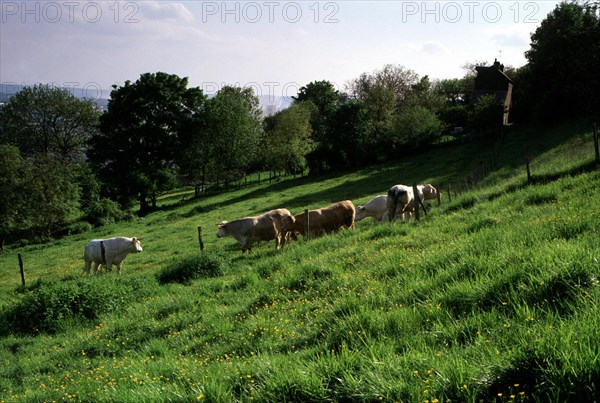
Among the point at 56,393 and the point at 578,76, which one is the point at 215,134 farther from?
the point at 56,393

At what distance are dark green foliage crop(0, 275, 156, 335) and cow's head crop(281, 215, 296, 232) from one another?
7704 millimetres

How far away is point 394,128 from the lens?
52125 millimetres

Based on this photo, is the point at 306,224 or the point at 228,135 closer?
the point at 306,224

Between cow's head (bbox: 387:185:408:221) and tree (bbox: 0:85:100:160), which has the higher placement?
tree (bbox: 0:85:100:160)

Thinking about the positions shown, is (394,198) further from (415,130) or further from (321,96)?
(321,96)

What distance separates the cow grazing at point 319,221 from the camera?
1972 cm

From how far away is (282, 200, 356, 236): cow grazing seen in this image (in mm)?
19719

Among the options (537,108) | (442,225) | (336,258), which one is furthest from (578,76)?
(336,258)

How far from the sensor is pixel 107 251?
20.3 metres

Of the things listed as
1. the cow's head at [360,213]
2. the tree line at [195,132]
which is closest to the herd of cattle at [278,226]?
the cow's head at [360,213]

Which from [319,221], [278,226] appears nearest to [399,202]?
[319,221]

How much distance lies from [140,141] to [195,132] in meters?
6.03

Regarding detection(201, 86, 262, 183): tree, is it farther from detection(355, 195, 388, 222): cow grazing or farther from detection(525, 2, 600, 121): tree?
detection(355, 195, 388, 222): cow grazing

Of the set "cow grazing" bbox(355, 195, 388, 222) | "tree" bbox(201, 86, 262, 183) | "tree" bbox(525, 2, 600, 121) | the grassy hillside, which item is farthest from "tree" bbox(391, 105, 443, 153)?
the grassy hillside
